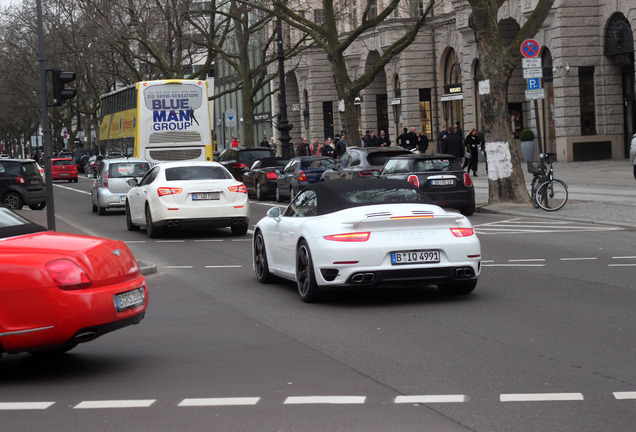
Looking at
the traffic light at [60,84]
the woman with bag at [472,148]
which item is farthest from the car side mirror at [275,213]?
the woman with bag at [472,148]

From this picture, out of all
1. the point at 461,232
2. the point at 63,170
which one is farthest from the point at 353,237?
the point at 63,170

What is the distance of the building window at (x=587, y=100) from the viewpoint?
43.0 meters

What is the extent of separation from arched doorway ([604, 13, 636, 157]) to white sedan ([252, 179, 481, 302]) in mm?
31587

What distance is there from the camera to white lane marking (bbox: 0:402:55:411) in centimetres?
712

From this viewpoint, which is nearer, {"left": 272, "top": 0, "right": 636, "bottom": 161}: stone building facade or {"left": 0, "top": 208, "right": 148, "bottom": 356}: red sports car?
{"left": 0, "top": 208, "right": 148, "bottom": 356}: red sports car

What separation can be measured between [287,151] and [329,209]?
33.0 meters

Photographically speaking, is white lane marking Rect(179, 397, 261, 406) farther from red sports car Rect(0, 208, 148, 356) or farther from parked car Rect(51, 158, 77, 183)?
parked car Rect(51, 158, 77, 183)

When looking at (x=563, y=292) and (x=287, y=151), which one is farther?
(x=287, y=151)

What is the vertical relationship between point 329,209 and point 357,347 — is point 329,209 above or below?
above

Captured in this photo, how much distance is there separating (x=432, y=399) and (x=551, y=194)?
17.9 metres

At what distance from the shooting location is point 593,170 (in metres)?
37.3

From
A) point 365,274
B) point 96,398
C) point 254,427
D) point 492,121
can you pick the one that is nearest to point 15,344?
point 96,398

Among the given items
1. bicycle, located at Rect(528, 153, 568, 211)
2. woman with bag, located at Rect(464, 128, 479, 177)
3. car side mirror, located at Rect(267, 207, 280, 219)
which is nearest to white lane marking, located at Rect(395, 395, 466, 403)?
car side mirror, located at Rect(267, 207, 280, 219)

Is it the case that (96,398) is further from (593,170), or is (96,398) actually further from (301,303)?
(593,170)
